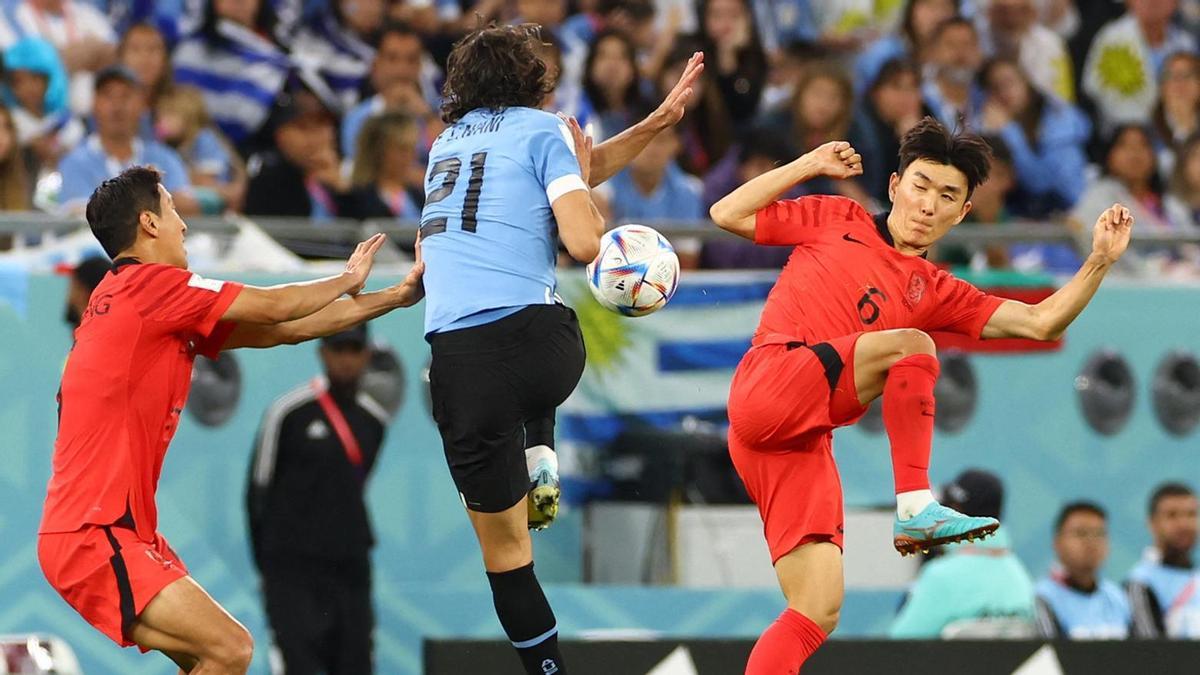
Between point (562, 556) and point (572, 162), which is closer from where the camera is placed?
point (572, 162)

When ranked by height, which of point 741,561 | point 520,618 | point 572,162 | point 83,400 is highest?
point 572,162

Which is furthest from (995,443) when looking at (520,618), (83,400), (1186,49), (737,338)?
(83,400)

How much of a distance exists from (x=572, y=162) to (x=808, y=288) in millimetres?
1164

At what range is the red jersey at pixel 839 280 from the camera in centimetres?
832

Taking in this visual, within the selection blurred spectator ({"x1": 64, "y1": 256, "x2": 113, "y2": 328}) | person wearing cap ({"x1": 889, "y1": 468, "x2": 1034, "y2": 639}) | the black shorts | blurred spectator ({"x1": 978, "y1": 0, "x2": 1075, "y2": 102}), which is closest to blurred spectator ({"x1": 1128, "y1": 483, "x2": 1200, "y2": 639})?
person wearing cap ({"x1": 889, "y1": 468, "x2": 1034, "y2": 639})

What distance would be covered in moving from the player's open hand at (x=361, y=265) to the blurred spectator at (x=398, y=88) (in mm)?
4520

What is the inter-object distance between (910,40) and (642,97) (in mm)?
2326

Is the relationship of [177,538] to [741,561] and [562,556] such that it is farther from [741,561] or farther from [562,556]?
[741,561]

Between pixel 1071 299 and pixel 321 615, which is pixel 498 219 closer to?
pixel 1071 299

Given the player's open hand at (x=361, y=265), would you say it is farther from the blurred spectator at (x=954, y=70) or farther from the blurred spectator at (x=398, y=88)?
the blurred spectator at (x=954, y=70)

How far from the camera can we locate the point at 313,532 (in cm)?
1144

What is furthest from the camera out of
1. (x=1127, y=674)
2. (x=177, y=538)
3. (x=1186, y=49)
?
(x=1186, y=49)

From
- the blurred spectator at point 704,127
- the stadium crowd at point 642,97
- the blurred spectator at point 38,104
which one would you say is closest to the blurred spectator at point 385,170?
the stadium crowd at point 642,97

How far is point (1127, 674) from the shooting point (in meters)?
10.0
